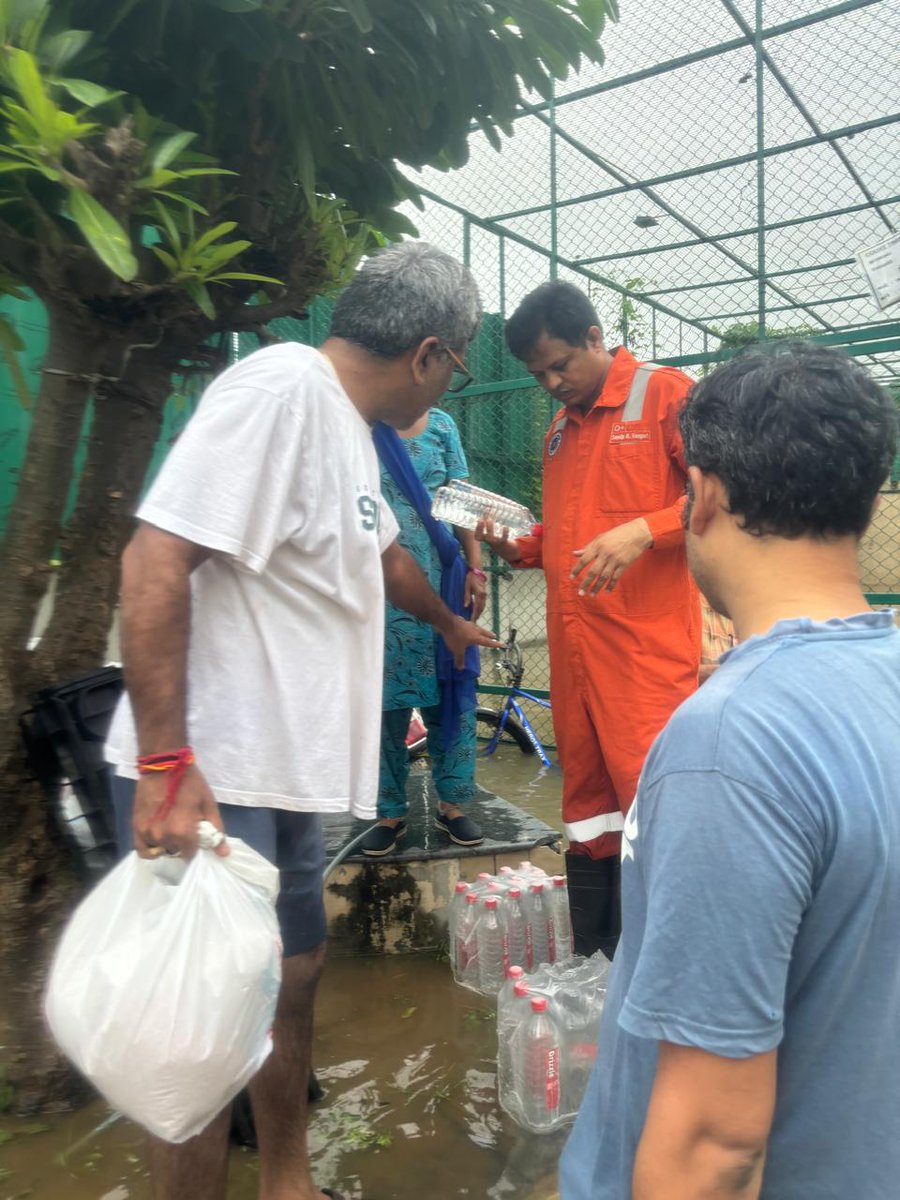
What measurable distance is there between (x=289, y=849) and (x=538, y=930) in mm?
1509

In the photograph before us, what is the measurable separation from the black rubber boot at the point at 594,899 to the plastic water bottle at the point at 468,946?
365 mm

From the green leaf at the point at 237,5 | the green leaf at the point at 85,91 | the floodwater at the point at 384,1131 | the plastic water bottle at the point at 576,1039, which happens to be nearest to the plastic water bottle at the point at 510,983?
the plastic water bottle at the point at 576,1039

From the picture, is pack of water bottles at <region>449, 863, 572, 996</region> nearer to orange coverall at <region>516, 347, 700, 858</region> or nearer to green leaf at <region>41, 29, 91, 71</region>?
orange coverall at <region>516, 347, 700, 858</region>

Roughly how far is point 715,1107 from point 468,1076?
198cm

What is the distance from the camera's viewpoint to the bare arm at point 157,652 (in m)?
1.39

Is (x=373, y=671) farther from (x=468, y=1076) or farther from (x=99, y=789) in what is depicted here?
(x=468, y=1076)

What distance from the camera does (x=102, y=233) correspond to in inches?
58.2

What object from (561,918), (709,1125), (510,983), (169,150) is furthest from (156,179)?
(561,918)

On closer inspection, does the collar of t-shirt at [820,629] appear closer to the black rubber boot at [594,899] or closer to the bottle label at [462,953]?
the black rubber boot at [594,899]

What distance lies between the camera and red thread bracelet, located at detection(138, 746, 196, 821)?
1.37 meters

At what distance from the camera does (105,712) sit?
202cm

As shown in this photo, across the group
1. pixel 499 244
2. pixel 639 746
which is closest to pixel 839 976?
pixel 639 746

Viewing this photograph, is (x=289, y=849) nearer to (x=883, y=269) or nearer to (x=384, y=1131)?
(x=384, y=1131)

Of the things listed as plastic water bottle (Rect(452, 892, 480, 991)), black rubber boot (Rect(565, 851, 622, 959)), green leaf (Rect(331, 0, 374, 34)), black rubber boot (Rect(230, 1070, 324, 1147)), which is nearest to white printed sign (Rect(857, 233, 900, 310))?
black rubber boot (Rect(565, 851, 622, 959))
